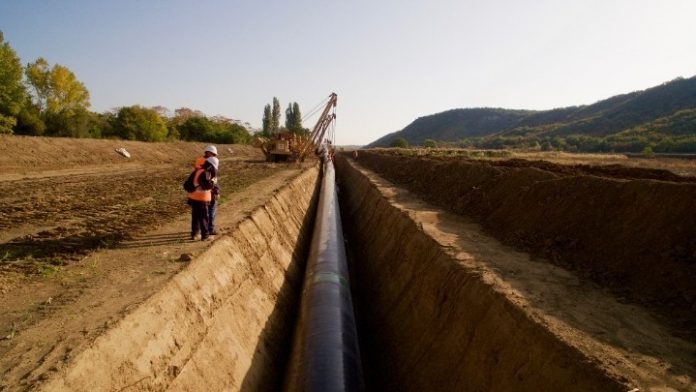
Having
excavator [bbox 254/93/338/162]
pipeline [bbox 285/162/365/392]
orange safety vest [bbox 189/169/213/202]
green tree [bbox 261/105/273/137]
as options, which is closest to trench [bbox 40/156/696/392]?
pipeline [bbox 285/162/365/392]

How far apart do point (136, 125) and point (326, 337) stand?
168 ft

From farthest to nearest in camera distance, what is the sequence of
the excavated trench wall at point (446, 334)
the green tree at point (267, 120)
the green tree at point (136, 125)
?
the green tree at point (267, 120) → the green tree at point (136, 125) → the excavated trench wall at point (446, 334)

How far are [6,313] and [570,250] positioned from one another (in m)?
9.54

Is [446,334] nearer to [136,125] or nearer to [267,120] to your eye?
[136,125]

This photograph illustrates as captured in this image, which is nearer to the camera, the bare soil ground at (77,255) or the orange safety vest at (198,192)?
the bare soil ground at (77,255)

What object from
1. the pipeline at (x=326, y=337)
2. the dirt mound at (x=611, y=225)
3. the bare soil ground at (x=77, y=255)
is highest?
the dirt mound at (x=611, y=225)

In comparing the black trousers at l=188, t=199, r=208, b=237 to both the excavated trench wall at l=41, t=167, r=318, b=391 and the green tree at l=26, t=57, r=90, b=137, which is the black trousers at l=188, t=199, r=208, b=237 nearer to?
the excavated trench wall at l=41, t=167, r=318, b=391

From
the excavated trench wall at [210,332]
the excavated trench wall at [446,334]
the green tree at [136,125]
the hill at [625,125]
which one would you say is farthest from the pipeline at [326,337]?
the green tree at [136,125]

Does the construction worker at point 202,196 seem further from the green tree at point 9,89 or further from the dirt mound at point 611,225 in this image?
the green tree at point 9,89

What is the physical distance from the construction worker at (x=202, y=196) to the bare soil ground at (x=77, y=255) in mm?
399

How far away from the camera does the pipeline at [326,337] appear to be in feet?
18.8

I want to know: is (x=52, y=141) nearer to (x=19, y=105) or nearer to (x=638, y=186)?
(x=19, y=105)

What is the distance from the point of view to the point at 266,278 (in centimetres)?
957

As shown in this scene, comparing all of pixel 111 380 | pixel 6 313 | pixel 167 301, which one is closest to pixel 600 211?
pixel 167 301
